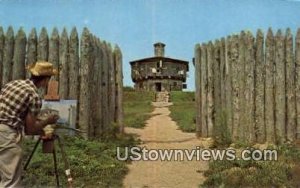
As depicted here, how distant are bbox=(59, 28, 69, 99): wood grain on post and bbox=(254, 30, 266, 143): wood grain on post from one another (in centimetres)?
285

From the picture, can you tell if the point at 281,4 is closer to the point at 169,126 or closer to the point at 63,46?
the point at 169,126

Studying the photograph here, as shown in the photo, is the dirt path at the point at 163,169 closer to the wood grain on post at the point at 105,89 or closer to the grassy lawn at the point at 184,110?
the wood grain on post at the point at 105,89

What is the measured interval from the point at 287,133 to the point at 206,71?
1804 mm

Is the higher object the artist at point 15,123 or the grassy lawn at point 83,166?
the artist at point 15,123

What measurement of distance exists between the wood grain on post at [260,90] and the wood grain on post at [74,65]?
271 cm

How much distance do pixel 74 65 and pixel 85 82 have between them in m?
0.30

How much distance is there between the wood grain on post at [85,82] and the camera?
767cm

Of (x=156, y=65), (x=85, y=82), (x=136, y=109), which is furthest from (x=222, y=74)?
(x=85, y=82)

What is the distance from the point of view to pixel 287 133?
784 cm

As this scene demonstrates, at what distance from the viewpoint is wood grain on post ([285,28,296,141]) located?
7836 mm

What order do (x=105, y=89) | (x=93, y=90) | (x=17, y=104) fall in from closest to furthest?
(x=17, y=104) → (x=93, y=90) → (x=105, y=89)

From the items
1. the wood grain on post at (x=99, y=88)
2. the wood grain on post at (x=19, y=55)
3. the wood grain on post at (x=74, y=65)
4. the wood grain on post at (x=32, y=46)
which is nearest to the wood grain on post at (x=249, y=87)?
the wood grain on post at (x=99, y=88)

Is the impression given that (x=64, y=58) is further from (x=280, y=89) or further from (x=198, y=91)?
(x=280, y=89)

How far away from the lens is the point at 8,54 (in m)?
7.79
